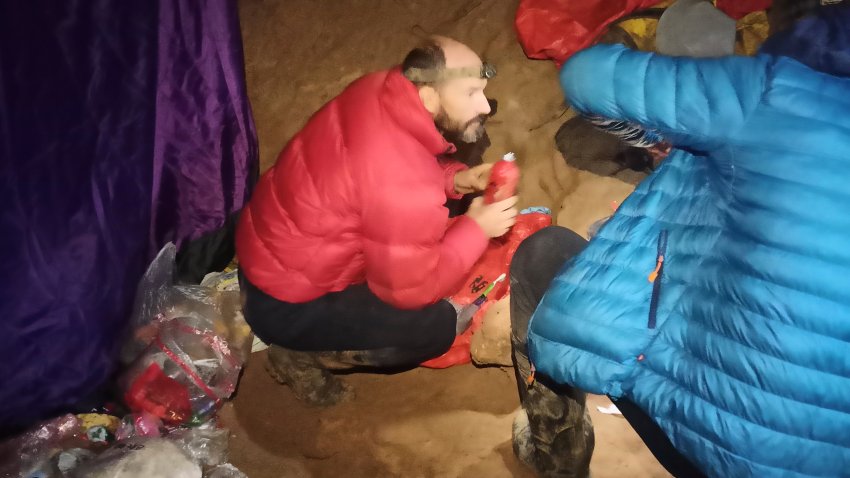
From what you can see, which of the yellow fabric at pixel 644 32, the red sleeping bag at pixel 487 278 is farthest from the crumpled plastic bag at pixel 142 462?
the yellow fabric at pixel 644 32

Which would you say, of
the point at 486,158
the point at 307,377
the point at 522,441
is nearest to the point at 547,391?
the point at 522,441

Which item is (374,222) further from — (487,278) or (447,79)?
(487,278)

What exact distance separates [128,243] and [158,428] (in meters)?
0.64

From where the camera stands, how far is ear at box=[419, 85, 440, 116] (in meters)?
1.58

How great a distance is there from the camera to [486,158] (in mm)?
2576

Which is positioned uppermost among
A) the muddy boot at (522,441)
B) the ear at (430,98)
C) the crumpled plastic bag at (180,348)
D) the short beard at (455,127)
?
the ear at (430,98)

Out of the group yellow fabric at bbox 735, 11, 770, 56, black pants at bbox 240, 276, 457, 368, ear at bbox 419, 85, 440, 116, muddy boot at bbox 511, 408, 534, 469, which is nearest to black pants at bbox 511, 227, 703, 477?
muddy boot at bbox 511, 408, 534, 469

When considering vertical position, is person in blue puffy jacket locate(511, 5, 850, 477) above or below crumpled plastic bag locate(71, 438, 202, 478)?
above

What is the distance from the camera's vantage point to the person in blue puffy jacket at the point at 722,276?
3.37 feet

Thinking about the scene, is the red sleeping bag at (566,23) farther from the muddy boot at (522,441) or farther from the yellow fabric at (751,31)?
the muddy boot at (522,441)

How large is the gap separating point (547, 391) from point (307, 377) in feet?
2.81

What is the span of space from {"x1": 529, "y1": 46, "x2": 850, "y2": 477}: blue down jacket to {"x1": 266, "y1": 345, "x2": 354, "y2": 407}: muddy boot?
1.05 meters

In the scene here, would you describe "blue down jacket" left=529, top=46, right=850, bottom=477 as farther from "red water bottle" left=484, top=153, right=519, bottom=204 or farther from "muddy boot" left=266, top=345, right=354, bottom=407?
"muddy boot" left=266, top=345, right=354, bottom=407

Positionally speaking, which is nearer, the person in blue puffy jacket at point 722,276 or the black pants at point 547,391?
the person in blue puffy jacket at point 722,276
